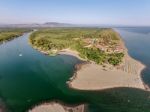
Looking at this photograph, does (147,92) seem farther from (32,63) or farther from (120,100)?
(32,63)

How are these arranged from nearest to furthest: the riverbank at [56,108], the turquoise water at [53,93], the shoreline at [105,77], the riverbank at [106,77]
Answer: the riverbank at [56,108] < the turquoise water at [53,93] < the shoreline at [105,77] < the riverbank at [106,77]

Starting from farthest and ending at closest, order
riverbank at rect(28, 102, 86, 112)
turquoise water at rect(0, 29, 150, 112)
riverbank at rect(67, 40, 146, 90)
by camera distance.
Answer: riverbank at rect(67, 40, 146, 90)
turquoise water at rect(0, 29, 150, 112)
riverbank at rect(28, 102, 86, 112)

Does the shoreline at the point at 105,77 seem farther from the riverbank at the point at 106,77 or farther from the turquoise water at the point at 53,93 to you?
the turquoise water at the point at 53,93

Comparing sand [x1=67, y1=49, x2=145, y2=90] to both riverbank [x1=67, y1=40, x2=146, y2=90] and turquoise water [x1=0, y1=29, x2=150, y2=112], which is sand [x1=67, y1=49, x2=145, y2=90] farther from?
turquoise water [x1=0, y1=29, x2=150, y2=112]

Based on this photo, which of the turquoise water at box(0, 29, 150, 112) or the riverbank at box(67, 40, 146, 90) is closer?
the turquoise water at box(0, 29, 150, 112)

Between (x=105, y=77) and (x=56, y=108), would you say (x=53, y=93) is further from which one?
(x=105, y=77)

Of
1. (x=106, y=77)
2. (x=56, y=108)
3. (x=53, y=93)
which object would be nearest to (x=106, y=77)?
(x=106, y=77)

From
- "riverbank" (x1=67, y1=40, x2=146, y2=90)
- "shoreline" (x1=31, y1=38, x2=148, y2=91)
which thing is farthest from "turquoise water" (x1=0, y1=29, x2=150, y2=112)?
"riverbank" (x1=67, y1=40, x2=146, y2=90)

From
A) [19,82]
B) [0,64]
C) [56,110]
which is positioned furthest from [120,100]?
[0,64]

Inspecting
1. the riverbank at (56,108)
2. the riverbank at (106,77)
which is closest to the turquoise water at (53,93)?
the riverbank at (56,108)

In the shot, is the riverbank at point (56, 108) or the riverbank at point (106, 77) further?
the riverbank at point (106, 77)

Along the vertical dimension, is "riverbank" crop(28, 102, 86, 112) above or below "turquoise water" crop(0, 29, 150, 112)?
above
